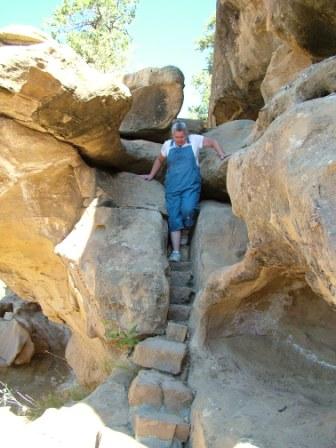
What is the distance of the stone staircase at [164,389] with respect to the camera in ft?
10.7

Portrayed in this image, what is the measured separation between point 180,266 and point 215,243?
403 millimetres

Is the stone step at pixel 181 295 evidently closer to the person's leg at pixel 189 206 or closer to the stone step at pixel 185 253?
the stone step at pixel 185 253

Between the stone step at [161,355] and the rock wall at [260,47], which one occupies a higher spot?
the rock wall at [260,47]

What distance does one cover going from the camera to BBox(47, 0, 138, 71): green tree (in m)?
12.6

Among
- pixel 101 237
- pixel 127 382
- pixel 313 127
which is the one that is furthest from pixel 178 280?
pixel 313 127

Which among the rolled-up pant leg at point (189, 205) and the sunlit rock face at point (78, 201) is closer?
the sunlit rock face at point (78, 201)

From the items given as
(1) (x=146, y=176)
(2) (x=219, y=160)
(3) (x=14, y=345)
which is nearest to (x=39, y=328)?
(3) (x=14, y=345)

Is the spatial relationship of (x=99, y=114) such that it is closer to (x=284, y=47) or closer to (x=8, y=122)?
(x=8, y=122)

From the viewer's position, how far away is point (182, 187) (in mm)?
5059

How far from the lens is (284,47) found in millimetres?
5434

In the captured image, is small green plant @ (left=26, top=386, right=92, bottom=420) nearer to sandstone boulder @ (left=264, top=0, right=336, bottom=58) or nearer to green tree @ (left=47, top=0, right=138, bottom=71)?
sandstone boulder @ (left=264, top=0, right=336, bottom=58)

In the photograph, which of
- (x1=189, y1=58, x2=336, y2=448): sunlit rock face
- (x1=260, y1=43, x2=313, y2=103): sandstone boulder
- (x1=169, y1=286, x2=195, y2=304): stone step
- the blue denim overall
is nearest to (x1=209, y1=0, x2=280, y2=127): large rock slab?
(x1=260, y1=43, x2=313, y2=103): sandstone boulder

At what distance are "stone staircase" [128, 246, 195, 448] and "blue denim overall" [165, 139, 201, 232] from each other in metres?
0.99

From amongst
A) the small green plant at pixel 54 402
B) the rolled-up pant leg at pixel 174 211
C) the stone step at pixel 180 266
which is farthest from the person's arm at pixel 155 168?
the small green plant at pixel 54 402
